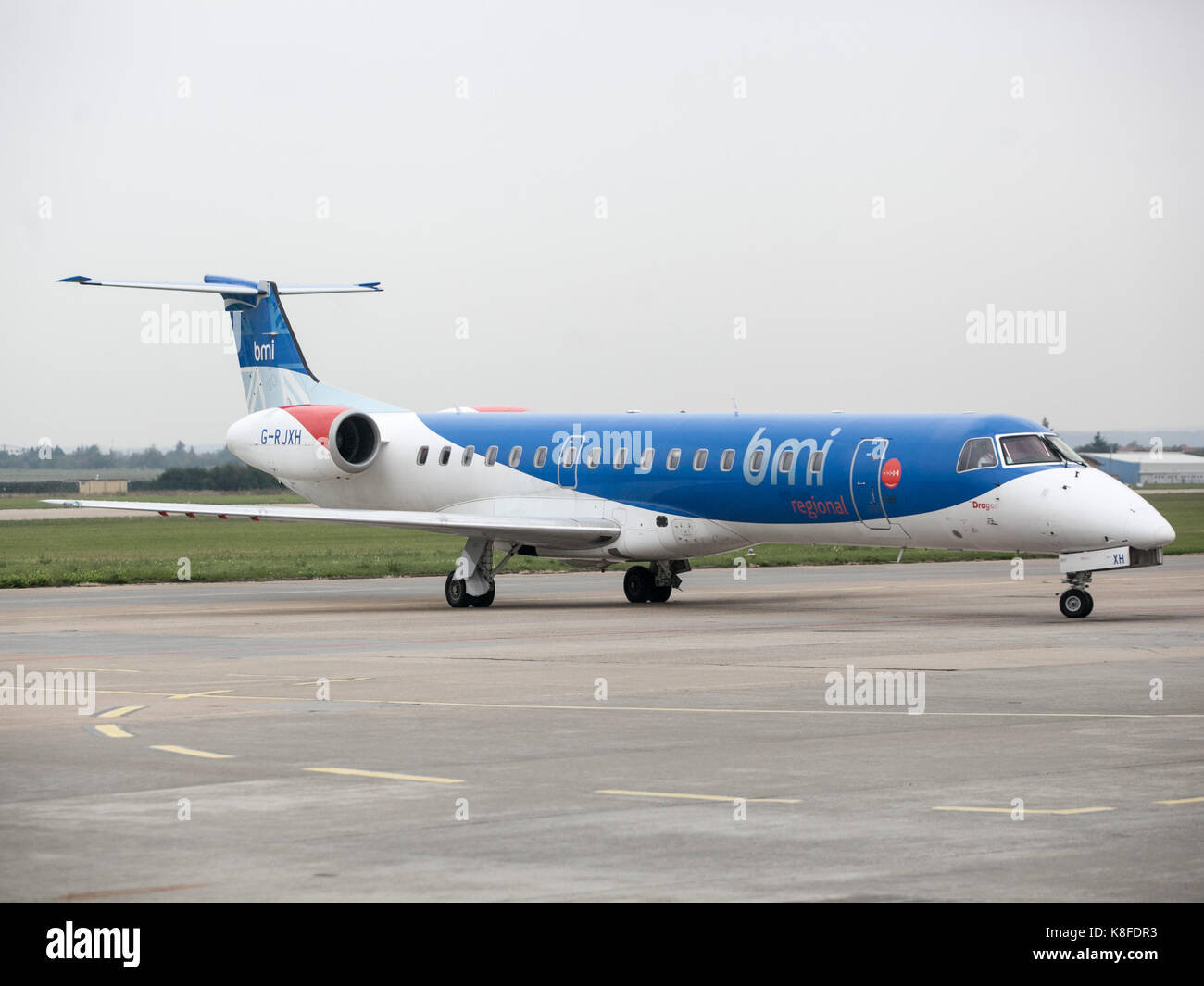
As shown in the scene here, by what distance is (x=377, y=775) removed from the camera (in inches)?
490

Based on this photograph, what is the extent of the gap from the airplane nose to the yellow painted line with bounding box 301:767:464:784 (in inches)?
646

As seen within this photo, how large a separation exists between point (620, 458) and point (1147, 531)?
1044cm

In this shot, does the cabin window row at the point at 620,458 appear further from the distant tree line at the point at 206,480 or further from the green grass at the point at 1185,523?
the distant tree line at the point at 206,480

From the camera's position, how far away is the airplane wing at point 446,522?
1235 inches

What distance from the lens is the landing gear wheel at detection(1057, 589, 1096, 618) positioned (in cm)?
2719

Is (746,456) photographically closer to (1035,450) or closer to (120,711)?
(1035,450)

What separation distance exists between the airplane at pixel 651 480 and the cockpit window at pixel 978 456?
31 millimetres

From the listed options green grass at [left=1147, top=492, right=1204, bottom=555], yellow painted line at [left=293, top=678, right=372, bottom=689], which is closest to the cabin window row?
yellow painted line at [left=293, top=678, right=372, bottom=689]

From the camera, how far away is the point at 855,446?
28.8 meters

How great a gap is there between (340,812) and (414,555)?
1743 inches

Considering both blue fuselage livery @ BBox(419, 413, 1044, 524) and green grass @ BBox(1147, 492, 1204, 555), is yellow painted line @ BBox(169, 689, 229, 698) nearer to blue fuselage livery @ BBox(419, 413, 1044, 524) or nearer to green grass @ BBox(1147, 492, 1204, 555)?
blue fuselage livery @ BBox(419, 413, 1044, 524)

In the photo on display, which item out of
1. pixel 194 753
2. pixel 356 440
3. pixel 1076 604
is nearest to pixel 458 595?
pixel 356 440
